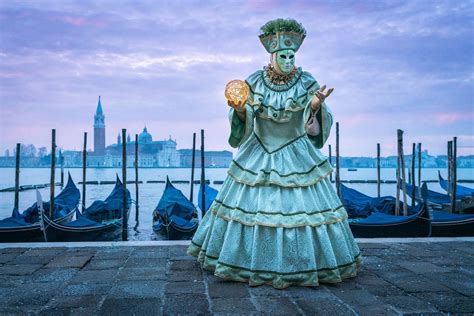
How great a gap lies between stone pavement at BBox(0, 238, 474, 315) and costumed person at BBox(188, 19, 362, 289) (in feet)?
0.46

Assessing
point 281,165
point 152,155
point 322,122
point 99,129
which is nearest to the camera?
point 281,165

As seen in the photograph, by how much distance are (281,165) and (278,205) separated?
12.6 inches

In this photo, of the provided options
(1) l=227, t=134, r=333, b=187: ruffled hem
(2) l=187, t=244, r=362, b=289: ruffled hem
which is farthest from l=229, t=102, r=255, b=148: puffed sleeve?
(2) l=187, t=244, r=362, b=289: ruffled hem

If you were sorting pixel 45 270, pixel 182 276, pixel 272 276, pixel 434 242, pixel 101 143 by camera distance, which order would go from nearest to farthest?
pixel 272 276, pixel 182 276, pixel 45 270, pixel 434 242, pixel 101 143

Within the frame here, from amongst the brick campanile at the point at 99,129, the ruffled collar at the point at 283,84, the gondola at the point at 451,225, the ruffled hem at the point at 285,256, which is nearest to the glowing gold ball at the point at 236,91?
the ruffled collar at the point at 283,84

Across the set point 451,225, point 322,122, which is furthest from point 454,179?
point 322,122

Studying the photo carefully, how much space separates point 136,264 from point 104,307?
1115 millimetres

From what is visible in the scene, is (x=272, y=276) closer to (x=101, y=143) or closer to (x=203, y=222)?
(x=203, y=222)

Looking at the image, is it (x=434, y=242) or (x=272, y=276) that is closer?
(x=272, y=276)

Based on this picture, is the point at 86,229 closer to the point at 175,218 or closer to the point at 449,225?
the point at 175,218

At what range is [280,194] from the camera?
3.22 m

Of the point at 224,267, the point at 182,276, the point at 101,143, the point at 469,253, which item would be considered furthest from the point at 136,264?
the point at 101,143

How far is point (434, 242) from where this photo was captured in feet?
16.3

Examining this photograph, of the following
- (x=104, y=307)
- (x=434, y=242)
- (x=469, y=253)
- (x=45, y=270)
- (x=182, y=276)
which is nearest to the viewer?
(x=104, y=307)
